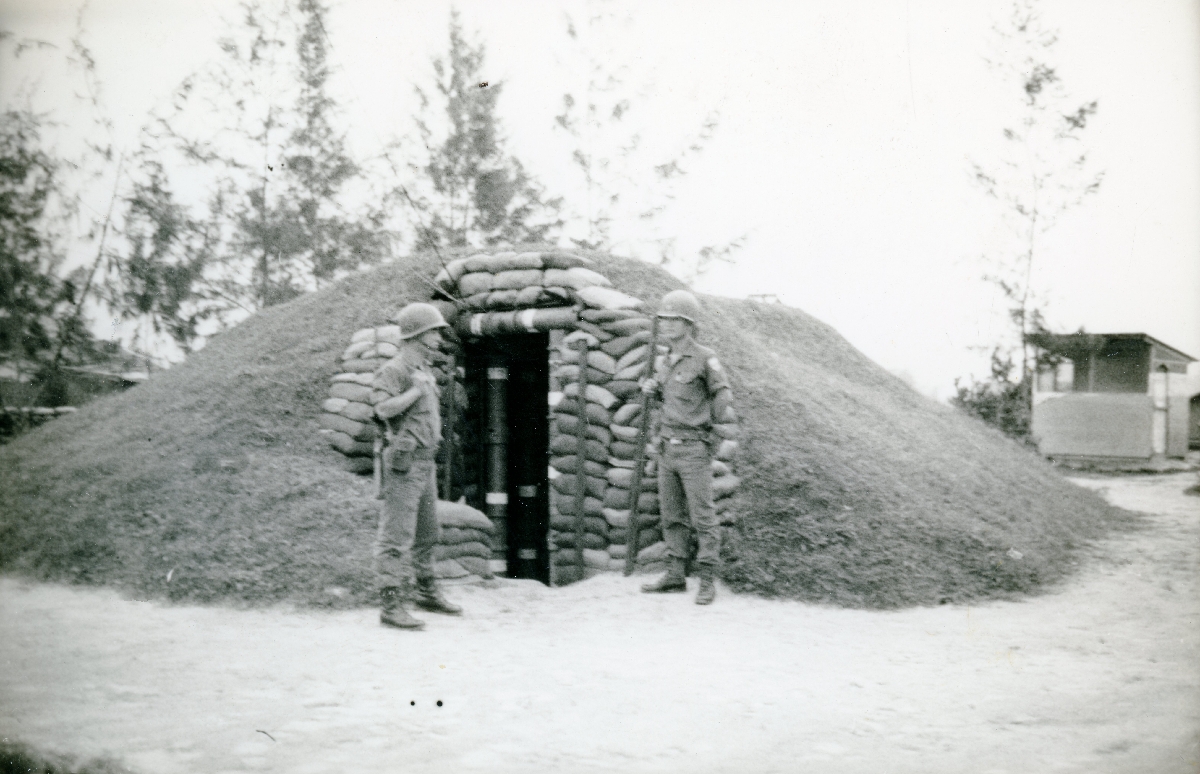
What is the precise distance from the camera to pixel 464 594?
5.68 meters

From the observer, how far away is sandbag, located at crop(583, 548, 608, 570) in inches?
254

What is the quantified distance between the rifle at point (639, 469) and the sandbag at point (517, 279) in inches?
43.4

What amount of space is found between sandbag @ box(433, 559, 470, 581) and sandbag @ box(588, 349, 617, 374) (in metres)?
1.81

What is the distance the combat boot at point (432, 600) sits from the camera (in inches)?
201

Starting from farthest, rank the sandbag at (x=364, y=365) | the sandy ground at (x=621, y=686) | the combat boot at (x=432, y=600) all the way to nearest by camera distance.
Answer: the sandbag at (x=364, y=365) → the combat boot at (x=432, y=600) → the sandy ground at (x=621, y=686)

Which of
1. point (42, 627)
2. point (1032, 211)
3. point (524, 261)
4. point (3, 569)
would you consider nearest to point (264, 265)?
point (524, 261)

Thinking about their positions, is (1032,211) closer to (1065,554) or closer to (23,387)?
(1065,554)

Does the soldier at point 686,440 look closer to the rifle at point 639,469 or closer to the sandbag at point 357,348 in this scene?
the rifle at point 639,469

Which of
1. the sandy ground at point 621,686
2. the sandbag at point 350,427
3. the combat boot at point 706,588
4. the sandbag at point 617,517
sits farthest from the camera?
the sandbag at point 350,427

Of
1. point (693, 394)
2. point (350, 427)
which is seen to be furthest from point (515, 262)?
point (693, 394)

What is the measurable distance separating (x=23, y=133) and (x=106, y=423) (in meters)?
4.30

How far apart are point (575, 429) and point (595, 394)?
0.31 metres

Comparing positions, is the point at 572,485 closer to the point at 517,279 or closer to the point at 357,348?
the point at 517,279

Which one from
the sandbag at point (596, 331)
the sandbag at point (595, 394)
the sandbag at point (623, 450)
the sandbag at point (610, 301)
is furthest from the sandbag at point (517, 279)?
the sandbag at point (623, 450)
